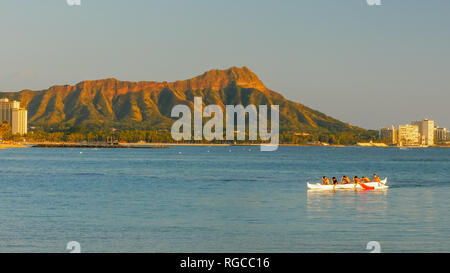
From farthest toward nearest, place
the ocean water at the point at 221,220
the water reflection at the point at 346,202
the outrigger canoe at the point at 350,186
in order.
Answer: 1. the outrigger canoe at the point at 350,186
2. the water reflection at the point at 346,202
3. the ocean water at the point at 221,220

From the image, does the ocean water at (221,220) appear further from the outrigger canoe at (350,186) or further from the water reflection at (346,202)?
the outrigger canoe at (350,186)

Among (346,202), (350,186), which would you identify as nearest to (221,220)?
(346,202)

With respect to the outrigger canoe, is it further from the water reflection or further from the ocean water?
the ocean water

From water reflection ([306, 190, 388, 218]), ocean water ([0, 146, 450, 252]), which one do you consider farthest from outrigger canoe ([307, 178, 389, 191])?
ocean water ([0, 146, 450, 252])

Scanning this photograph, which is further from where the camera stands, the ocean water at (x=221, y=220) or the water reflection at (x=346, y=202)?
the water reflection at (x=346, y=202)

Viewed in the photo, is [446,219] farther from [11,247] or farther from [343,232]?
[11,247]

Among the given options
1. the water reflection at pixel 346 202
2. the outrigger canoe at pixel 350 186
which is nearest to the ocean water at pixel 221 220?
the water reflection at pixel 346 202

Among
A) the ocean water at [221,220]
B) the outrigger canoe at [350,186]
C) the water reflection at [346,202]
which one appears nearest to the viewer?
the ocean water at [221,220]

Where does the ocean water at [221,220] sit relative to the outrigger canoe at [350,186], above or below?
below

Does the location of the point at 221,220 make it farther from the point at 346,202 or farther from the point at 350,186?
the point at 350,186

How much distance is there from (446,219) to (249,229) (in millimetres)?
14498
